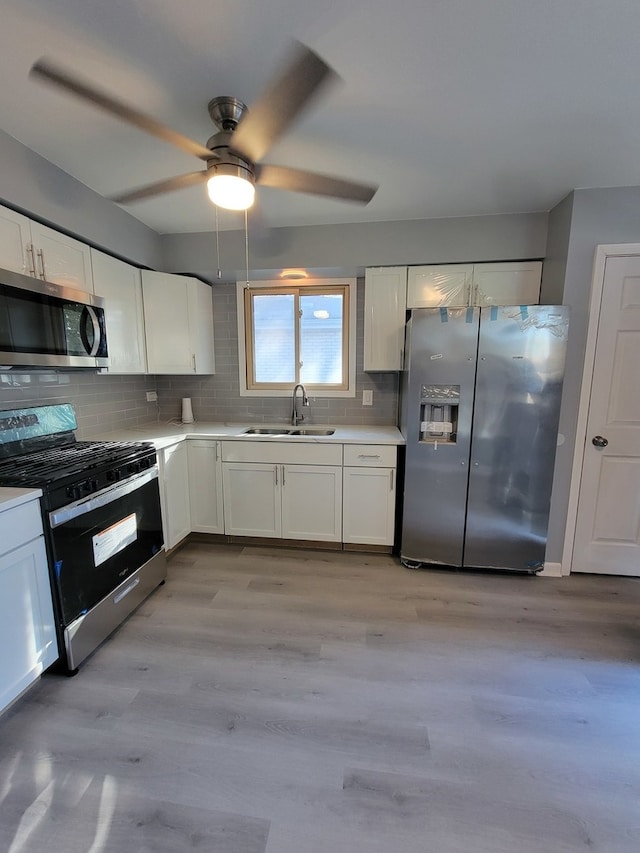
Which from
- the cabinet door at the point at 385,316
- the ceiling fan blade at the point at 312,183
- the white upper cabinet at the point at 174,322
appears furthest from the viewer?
the white upper cabinet at the point at 174,322

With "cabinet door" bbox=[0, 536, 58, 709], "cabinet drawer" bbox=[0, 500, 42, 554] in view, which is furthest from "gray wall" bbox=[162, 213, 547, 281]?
"cabinet door" bbox=[0, 536, 58, 709]

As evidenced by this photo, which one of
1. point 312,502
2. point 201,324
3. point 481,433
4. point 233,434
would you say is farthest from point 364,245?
point 312,502

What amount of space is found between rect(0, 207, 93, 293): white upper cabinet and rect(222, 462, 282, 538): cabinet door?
1.55 meters

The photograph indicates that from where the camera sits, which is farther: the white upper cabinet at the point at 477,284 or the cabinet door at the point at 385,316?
the cabinet door at the point at 385,316

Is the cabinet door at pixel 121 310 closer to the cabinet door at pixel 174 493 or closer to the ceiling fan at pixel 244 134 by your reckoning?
the cabinet door at pixel 174 493

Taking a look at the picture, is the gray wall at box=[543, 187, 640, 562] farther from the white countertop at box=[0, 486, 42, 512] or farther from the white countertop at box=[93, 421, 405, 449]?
the white countertop at box=[0, 486, 42, 512]

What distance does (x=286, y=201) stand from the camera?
7.70 feet

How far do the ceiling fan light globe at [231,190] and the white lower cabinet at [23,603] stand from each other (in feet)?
4.90

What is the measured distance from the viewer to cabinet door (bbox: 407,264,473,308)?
265 centimetres

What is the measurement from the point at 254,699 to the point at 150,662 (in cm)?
58

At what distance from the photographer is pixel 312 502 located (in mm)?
2762

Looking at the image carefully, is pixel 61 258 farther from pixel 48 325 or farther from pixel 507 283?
pixel 507 283

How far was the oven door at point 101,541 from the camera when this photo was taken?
161 centimetres

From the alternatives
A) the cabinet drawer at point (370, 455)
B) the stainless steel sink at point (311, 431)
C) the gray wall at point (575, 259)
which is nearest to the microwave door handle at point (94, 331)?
the stainless steel sink at point (311, 431)
